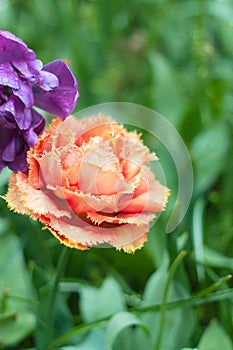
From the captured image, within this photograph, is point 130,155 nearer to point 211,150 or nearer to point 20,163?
point 20,163

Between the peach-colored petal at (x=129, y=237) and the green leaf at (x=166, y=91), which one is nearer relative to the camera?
the peach-colored petal at (x=129, y=237)

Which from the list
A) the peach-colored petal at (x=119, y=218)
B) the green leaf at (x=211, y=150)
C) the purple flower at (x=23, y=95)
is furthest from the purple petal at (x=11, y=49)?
the green leaf at (x=211, y=150)

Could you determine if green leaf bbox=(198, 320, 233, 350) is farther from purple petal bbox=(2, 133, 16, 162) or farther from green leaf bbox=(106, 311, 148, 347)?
purple petal bbox=(2, 133, 16, 162)

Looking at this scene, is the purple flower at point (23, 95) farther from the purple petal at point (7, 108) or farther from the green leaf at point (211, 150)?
the green leaf at point (211, 150)

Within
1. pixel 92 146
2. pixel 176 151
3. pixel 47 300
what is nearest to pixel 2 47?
pixel 92 146

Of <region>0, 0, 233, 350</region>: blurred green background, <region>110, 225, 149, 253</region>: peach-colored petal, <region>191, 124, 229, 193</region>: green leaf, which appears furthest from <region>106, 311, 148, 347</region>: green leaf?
<region>191, 124, 229, 193</region>: green leaf

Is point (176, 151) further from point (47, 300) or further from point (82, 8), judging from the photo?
point (82, 8)
